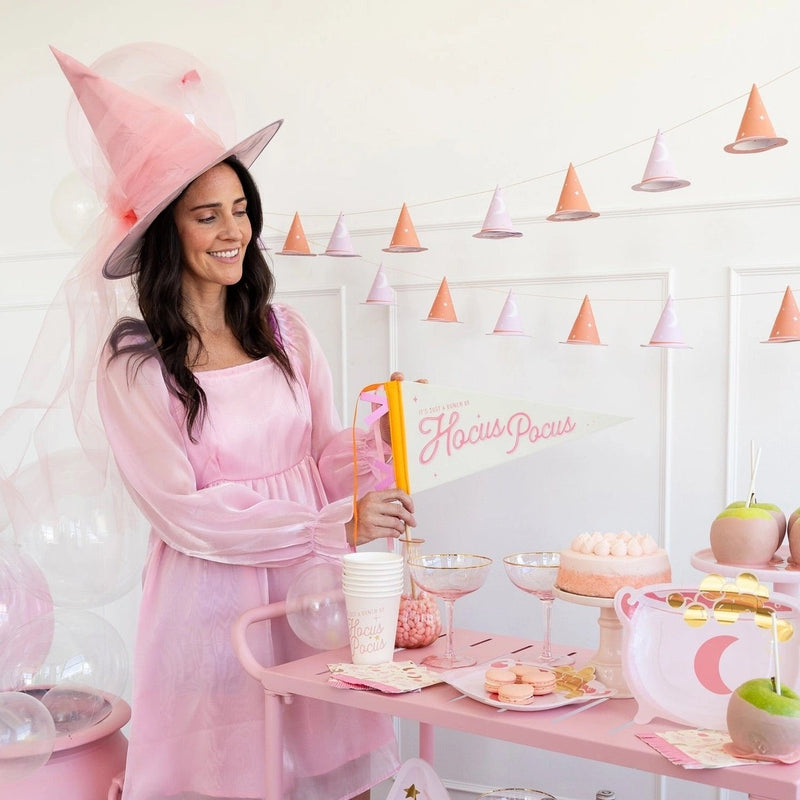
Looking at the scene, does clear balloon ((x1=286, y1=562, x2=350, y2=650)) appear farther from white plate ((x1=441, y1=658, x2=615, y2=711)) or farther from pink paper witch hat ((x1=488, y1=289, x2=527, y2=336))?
pink paper witch hat ((x1=488, y1=289, x2=527, y2=336))

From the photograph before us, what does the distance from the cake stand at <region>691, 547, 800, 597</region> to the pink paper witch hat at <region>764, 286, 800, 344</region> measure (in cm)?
49

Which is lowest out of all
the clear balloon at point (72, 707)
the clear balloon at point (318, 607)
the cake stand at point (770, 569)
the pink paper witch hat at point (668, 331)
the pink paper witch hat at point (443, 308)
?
the clear balloon at point (72, 707)

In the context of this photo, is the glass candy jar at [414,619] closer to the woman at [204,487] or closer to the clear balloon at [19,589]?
the woman at [204,487]

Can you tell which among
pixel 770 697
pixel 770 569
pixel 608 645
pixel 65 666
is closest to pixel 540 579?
pixel 608 645

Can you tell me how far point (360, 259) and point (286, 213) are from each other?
304mm

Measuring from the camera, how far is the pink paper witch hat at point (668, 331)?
2121 mm

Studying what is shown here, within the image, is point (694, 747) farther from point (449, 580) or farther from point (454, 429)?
point (454, 429)

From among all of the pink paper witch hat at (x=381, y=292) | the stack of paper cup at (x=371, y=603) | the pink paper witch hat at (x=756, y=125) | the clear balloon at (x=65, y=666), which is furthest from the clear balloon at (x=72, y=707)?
the pink paper witch hat at (x=756, y=125)

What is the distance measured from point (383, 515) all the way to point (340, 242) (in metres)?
1.04

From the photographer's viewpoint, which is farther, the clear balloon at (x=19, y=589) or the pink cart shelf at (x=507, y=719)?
the clear balloon at (x=19, y=589)

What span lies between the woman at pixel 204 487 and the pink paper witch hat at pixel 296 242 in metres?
0.53

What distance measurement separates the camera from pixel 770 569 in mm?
1513

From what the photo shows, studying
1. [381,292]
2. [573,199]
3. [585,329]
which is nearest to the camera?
[573,199]

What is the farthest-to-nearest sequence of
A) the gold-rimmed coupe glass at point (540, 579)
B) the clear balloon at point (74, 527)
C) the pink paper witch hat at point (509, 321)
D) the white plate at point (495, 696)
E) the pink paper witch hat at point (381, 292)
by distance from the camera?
1. the pink paper witch hat at point (381, 292)
2. the pink paper witch hat at point (509, 321)
3. the clear balloon at point (74, 527)
4. the gold-rimmed coupe glass at point (540, 579)
5. the white plate at point (495, 696)
